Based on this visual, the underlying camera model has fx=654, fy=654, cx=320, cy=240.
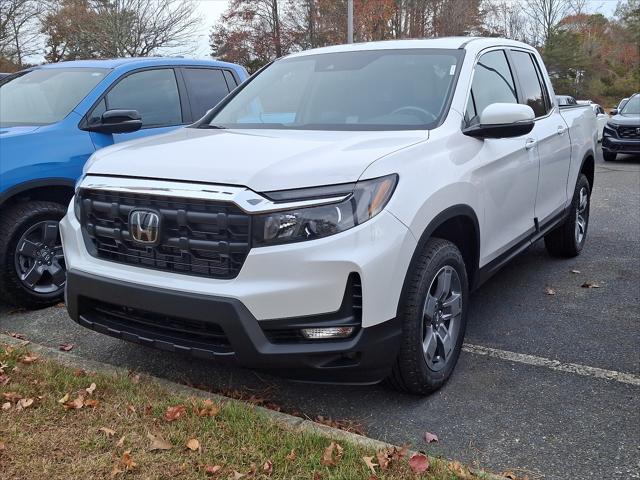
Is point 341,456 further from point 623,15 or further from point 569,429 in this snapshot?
point 623,15

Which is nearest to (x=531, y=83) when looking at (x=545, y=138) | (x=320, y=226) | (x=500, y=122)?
(x=545, y=138)

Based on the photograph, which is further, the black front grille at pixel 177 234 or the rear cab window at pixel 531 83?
the rear cab window at pixel 531 83

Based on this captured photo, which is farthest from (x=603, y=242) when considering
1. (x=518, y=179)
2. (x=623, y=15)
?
(x=623, y=15)

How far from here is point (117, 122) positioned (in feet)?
16.2

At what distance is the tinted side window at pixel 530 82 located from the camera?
16.5 ft

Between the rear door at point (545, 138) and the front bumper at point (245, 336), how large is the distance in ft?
8.02

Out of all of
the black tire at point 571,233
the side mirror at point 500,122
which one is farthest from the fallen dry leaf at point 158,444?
the black tire at point 571,233

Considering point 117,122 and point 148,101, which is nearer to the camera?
point 117,122

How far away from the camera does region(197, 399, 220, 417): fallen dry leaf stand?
122 inches

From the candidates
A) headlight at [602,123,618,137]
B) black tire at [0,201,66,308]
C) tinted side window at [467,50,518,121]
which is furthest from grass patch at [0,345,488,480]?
headlight at [602,123,618,137]

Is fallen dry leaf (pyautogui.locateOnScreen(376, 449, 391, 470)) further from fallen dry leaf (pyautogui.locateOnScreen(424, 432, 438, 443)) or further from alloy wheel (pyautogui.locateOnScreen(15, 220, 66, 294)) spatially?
Answer: alloy wheel (pyautogui.locateOnScreen(15, 220, 66, 294))

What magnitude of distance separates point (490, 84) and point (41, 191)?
328 centimetres

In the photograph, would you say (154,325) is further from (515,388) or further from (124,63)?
(124,63)

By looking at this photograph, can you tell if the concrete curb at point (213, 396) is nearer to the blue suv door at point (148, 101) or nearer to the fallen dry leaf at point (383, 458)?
the fallen dry leaf at point (383, 458)
